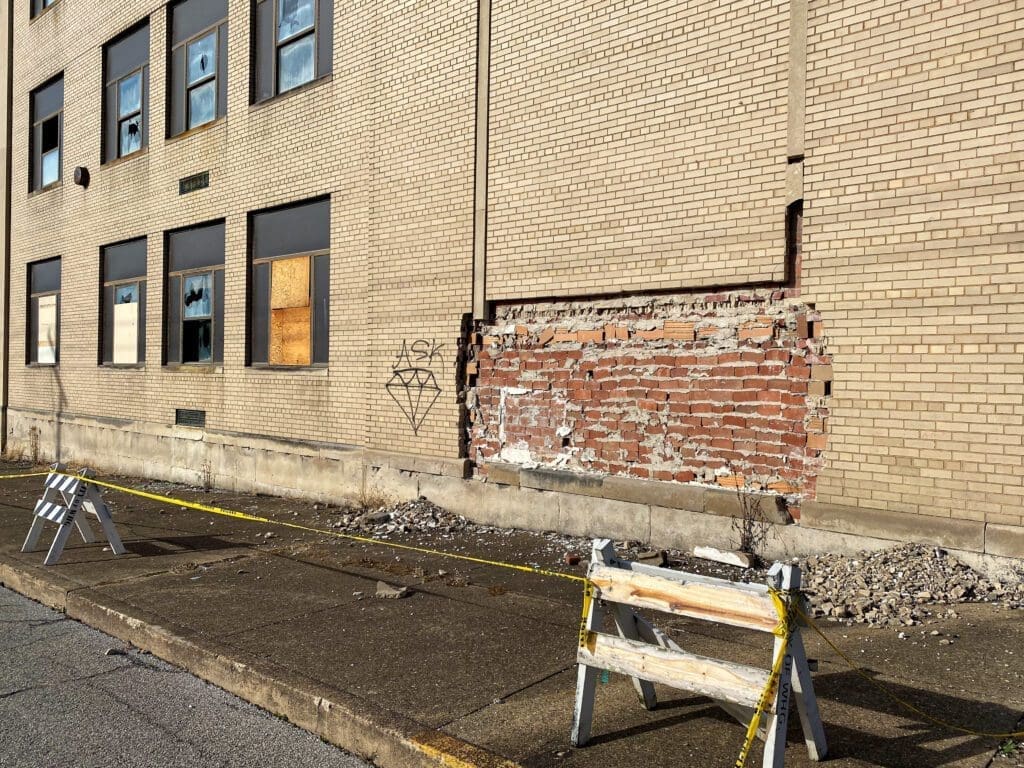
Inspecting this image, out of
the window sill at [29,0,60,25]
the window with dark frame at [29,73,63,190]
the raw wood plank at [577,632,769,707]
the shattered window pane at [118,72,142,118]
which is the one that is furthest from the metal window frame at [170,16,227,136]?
the raw wood plank at [577,632,769,707]

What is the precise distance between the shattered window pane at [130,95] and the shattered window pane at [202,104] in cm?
189

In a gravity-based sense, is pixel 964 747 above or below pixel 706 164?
below

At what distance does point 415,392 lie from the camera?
33.7 ft

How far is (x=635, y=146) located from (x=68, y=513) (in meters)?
6.43

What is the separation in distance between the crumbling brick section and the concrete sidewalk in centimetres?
132

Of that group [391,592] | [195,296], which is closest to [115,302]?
[195,296]

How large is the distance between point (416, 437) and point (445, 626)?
14.7 feet

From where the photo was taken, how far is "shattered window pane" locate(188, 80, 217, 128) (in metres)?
14.3

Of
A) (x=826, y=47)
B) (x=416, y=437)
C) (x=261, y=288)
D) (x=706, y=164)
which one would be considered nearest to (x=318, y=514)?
(x=416, y=437)

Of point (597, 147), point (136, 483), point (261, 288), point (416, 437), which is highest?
point (597, 147)

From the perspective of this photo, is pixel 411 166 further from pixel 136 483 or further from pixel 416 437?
pixel 136 483

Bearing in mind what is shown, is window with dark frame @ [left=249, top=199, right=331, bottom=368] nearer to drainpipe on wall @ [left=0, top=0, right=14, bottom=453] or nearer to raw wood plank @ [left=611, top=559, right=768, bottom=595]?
raw wood plank @ [left=611, top=559, right=768, bottom=595]

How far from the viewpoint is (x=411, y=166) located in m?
10.4

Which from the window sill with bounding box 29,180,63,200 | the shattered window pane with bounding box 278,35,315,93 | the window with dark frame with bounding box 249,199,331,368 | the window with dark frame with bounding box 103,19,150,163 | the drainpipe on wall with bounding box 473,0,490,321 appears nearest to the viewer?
the drainpipe on wall with bounding box 473,0,490,321
